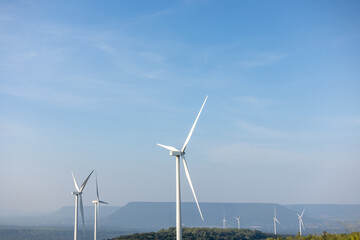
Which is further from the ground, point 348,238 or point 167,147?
point 167,147

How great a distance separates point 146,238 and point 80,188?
84907mm

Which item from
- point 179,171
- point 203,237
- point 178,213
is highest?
point 179,171

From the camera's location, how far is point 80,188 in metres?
97.2

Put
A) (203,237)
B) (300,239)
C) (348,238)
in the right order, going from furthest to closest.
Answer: (203,237), (300,239), (348,238)

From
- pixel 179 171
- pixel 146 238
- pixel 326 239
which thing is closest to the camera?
pixel 179 171

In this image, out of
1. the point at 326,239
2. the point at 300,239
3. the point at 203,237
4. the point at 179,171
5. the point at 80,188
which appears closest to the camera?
the point at 179,171

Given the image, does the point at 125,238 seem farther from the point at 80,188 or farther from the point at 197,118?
the point at 197,118

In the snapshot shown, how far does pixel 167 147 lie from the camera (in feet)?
218

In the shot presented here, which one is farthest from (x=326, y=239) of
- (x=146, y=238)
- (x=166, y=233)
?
(x=166, y=233)

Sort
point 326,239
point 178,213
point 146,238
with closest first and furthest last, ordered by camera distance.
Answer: point 178,213, point 326,239, point 146,238

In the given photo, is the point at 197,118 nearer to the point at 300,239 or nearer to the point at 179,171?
the point at 179,171

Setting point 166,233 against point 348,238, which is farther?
point 166,233

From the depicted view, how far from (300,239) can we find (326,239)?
12.3 m

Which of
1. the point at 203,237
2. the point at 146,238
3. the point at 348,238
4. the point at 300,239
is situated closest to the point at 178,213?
the point at 348,238
